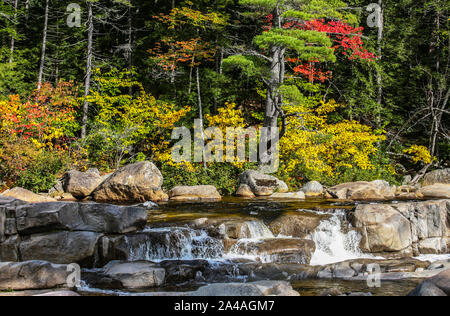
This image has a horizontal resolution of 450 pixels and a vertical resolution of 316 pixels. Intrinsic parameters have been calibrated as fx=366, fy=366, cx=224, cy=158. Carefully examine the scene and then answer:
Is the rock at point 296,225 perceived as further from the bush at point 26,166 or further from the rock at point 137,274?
the bush at point 26,166

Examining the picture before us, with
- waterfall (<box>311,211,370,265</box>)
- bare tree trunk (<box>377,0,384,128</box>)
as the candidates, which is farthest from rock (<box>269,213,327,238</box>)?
bare tree trunk (<box>377,0,384,128</box>)

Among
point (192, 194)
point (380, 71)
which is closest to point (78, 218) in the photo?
point (192, 194)

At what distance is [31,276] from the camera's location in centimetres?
555

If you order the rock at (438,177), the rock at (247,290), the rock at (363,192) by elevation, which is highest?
the rock at (438,177)

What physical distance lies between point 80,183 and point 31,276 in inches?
288

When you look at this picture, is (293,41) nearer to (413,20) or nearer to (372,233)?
(372,233)

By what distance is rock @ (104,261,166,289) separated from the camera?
19.3 ft

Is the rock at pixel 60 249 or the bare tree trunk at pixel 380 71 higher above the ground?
the bare tree trunk at pixel 380 71

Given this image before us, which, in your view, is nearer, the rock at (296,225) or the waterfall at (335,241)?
the waterfall at (335,241)

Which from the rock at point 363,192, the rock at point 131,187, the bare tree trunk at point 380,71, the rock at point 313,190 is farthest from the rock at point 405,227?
the bare tree trunk at point 380,71

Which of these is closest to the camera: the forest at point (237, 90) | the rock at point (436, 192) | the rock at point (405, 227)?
the rock at point (405, 227)

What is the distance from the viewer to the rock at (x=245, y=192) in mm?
13516

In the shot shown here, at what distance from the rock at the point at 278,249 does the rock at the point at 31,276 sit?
3.27m
